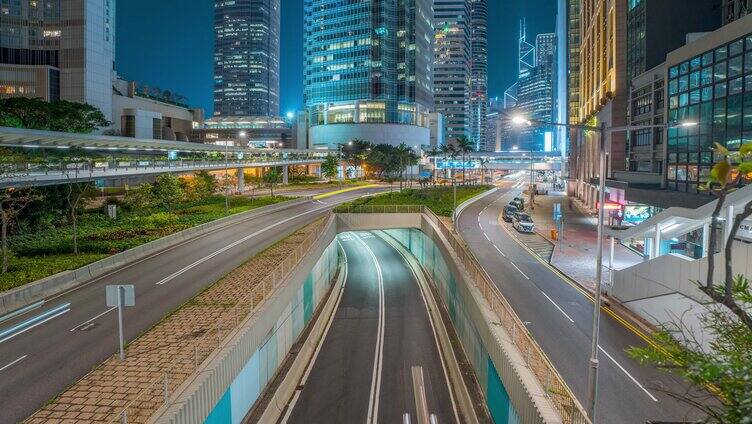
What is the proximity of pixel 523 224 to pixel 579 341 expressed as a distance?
31.5 metres

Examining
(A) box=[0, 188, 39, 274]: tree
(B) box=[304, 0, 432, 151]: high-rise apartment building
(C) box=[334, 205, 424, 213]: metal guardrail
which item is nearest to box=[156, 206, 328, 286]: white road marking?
(C) box=[334, 205, 424, 213]: metal guardrail

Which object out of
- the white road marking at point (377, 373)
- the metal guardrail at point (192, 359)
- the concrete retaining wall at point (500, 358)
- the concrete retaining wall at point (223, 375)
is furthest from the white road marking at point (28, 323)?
the concrete retaining wall at point (500, 358)

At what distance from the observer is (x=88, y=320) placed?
1845 centimetres

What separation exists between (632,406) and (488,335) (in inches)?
190

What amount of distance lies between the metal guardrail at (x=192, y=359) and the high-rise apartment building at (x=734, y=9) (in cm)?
4614

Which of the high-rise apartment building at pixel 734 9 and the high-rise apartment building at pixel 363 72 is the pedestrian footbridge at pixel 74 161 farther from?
the high-rise apartment building at pixel 363 72

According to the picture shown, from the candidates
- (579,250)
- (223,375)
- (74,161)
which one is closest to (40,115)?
(74,161)

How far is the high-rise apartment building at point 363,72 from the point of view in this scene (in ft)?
486

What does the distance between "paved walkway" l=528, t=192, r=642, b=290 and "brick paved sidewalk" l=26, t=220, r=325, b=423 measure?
2185 cm

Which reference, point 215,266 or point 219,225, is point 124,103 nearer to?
point 219,225

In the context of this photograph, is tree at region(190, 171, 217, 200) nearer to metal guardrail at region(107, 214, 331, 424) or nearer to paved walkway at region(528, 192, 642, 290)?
metal guardrail at region(107, 214, 331, 424)

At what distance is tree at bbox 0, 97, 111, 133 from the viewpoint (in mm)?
59375

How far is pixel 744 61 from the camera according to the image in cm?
2955

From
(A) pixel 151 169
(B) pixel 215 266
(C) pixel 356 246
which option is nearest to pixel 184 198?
(A) pixel 151 169
